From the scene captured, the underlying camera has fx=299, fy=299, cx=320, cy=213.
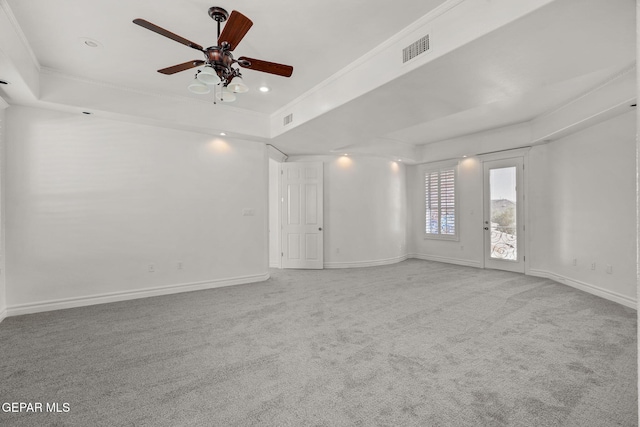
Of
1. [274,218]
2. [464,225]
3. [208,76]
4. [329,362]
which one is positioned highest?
[208,76]

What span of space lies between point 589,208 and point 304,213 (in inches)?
199

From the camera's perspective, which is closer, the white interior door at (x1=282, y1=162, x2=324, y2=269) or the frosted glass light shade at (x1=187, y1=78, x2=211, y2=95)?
the frosted glass light shade at (x1=187, y1=78, x2=211, y2=95)

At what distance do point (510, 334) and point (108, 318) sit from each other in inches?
180

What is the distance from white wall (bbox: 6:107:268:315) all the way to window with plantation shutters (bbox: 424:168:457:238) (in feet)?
14.9

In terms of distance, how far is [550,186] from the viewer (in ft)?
18.6

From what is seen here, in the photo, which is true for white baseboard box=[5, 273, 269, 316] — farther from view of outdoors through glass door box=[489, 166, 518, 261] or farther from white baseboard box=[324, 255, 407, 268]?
view of outdoors through glass door box=[489, 166, 518, 261]

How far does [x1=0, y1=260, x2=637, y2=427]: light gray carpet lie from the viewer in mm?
1900

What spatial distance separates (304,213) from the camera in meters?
6.81

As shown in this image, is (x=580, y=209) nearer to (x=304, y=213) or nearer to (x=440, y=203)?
(x=440, y=203)

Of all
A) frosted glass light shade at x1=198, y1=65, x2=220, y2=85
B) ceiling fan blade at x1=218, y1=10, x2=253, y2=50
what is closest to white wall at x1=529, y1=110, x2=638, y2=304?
ceiling fan blade at x1=218, y1=10, x2=253, y2=50

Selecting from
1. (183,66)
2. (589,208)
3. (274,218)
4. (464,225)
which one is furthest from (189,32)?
(464,225)

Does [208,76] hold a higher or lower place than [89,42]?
lower

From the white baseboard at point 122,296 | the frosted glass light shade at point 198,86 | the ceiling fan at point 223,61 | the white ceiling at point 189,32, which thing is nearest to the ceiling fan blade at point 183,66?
the ceiling fan at point 223,61

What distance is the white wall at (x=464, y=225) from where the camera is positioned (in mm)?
6875
